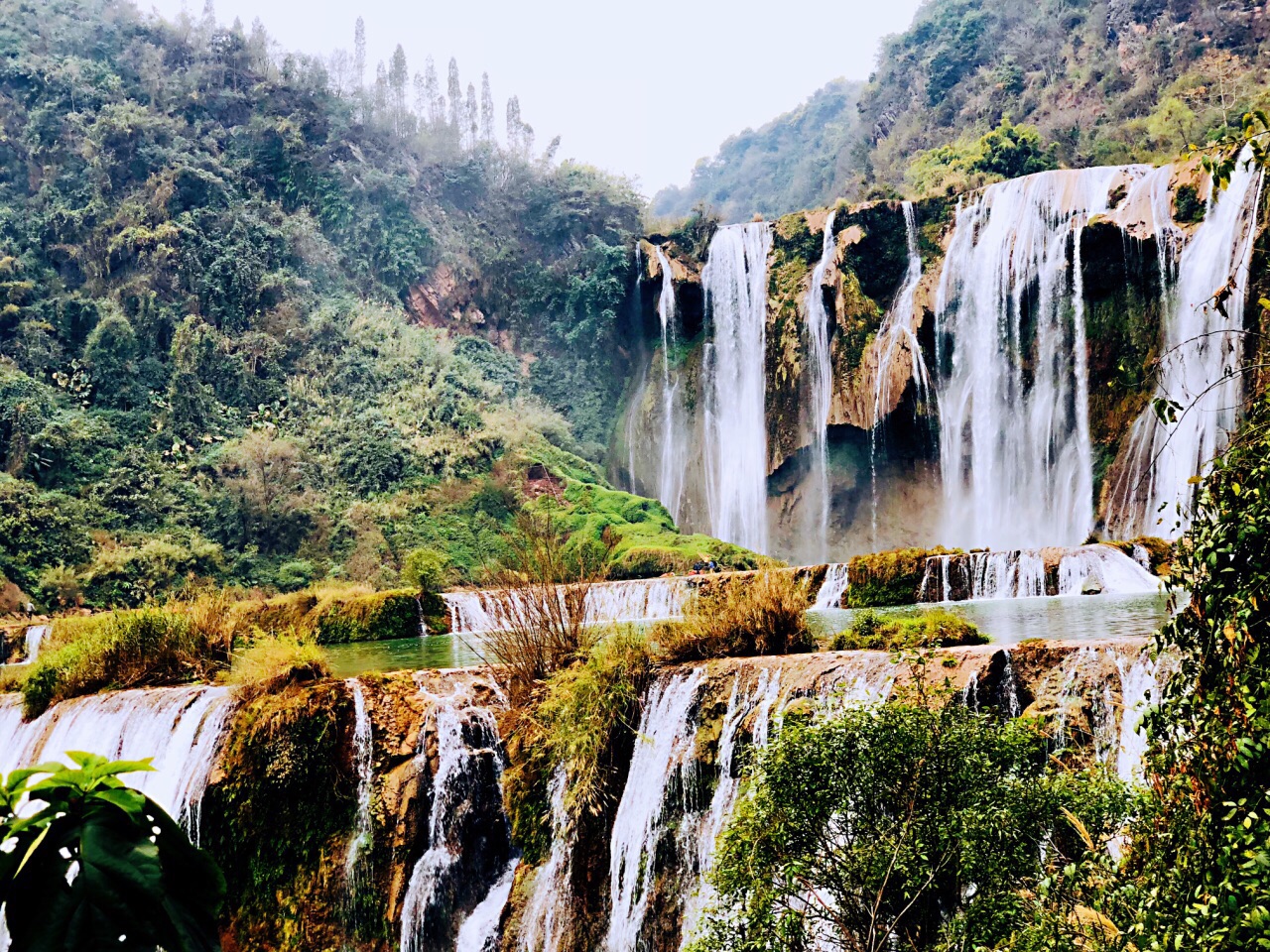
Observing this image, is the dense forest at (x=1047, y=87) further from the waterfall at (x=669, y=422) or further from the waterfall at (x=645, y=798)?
the waterfall at (x=645, y=798)

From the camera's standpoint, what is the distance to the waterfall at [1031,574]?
45.3ft

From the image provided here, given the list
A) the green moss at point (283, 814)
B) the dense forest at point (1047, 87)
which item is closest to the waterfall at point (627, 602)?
the green moss at point (283, 814)

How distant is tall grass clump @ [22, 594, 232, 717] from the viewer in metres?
10.0

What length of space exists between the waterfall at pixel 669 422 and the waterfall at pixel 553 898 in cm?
2280

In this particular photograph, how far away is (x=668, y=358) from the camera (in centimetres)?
3067

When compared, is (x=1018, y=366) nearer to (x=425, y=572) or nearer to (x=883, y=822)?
(x=425, y=572)

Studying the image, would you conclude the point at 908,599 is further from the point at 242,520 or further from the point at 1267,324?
the point at 242,520

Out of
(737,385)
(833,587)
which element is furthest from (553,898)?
(737,385)

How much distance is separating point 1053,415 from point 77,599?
22.0m

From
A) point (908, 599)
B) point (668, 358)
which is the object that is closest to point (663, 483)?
point (668, 358)

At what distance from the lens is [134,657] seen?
399 inches

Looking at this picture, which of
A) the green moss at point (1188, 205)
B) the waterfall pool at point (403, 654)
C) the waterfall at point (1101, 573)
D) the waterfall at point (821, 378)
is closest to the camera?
the waterfall pool at point (403, 654)

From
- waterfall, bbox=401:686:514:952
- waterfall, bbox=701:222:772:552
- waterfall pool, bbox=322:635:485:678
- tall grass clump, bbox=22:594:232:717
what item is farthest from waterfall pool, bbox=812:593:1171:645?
waterfall, bbox=701:222:772:552

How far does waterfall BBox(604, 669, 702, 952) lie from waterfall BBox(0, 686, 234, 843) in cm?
334
